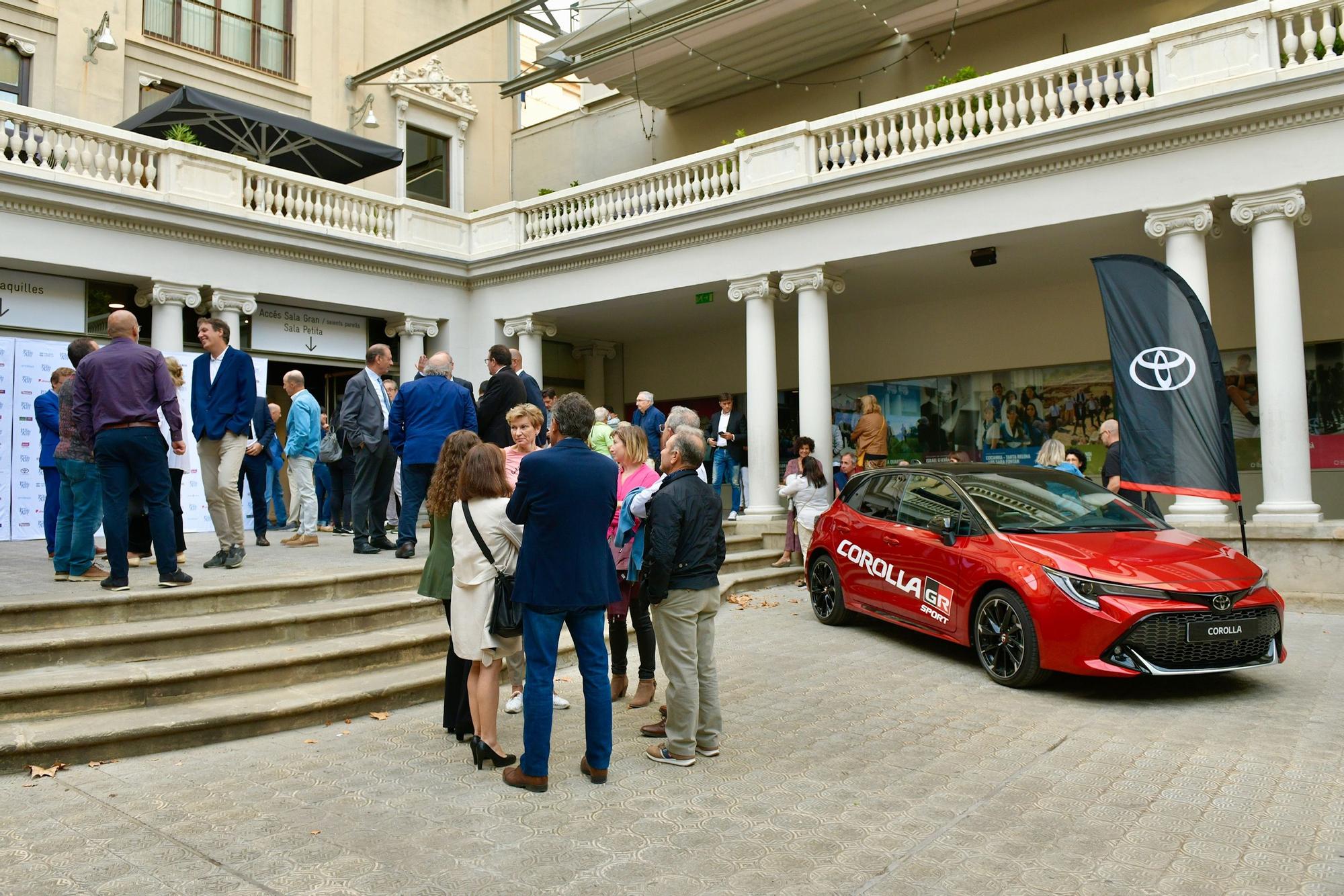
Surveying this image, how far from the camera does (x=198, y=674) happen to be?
5805mm

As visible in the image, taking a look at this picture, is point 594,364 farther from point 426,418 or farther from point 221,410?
point 221,410

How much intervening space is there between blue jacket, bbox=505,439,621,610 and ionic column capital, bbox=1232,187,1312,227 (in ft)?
32.3

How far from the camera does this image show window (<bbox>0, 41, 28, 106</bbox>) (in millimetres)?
16219

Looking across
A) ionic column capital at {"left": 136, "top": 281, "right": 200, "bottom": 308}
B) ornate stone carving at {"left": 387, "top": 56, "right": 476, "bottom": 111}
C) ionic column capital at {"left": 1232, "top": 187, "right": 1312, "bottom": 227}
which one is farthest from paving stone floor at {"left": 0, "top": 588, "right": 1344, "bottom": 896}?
ornate stone carving at {"left": 387, "top": 56, "right": 476, "bottom": 111}

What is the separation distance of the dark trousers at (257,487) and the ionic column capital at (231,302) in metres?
4.38

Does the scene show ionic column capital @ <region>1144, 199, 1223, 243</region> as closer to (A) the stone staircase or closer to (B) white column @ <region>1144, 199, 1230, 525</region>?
(B) white column @ <region>1144, 199, 1230, 525</region>

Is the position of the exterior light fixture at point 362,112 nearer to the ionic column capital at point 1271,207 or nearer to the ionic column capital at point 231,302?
the ionic column capital at point 231,302

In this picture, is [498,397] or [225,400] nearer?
[225,400]

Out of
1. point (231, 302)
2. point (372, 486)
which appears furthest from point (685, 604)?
point (231, 302)

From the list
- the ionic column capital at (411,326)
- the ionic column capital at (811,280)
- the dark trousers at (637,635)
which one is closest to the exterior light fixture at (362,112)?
the ionic column capital at (411,326)

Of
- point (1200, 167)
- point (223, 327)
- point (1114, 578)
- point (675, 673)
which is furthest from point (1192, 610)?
point (223, 327)

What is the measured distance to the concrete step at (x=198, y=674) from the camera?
5.36m

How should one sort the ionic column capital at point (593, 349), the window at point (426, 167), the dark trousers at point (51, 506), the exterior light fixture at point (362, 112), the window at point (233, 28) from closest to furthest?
the dark trousers at point (51, 506) < the window at point (233, 28) < the exterior light fixture at point (362, 112) < the ionic column capital at point (593, 349) < the window at point (426, 167)

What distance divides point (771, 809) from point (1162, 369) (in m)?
6.59
